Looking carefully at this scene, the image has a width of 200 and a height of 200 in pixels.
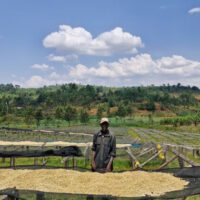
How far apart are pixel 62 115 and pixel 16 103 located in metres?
45.0

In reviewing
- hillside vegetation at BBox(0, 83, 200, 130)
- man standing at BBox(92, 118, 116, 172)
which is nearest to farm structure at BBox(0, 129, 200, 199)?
man standing at BBox(92, 118, 116, 172)

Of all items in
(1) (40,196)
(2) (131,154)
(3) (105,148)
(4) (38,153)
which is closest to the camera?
(1) (40,196)

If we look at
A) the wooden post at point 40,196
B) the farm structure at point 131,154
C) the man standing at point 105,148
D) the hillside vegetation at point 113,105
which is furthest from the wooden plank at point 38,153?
the hillside vegetation at point 113,105

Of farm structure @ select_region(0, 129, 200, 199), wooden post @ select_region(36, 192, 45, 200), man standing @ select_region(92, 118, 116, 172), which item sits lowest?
farm structure @ select_region(0, 129, 200, 199)

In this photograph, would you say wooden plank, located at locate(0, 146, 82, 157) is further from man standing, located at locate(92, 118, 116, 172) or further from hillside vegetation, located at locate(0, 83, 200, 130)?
hillside vegetation, located at locate(0, 83, 200, 130)

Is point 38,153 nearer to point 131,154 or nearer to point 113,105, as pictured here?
point 131,154

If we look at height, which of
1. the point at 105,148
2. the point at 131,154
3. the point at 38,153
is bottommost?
the point at 131,154

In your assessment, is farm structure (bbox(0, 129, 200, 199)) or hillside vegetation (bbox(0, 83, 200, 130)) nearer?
farm structure (bbox(0, 129, 200, 199))

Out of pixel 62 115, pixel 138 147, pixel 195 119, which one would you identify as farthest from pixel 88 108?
pixel 138 147

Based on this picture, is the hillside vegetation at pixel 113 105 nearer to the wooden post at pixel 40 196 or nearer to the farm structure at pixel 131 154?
the farm structure at pixel 131 154

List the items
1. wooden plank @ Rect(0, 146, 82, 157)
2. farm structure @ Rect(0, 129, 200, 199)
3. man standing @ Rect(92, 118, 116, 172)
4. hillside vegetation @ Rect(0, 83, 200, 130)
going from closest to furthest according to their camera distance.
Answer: farm structure @ Rect(0, 129, 200, 199)
man standing @ Rect(92, 118, 116, 172)
wooden plank @ Rect(0, 146, 82, 157)
hillside vegetation @ Rect(0, 83, 200, 130)

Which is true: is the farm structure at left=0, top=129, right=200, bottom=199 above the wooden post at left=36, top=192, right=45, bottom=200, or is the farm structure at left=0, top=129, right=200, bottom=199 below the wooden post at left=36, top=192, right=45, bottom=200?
below

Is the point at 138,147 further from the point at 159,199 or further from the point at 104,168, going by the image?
the point at 159,199

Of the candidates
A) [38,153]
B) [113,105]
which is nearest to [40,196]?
[38,153]
